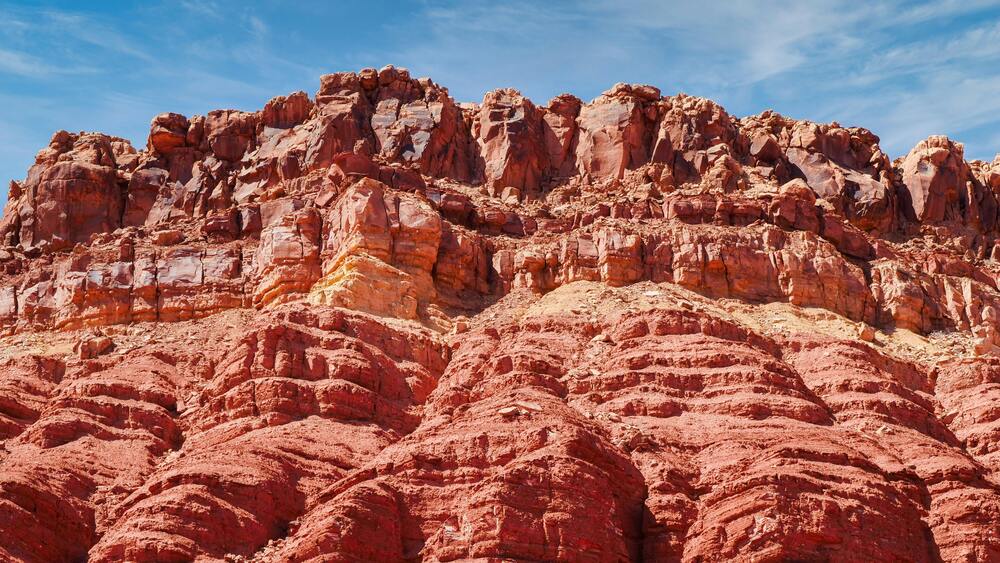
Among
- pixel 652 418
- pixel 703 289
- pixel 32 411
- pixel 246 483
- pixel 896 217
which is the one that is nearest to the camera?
pixel 246 483

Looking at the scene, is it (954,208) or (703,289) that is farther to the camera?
(954,208)

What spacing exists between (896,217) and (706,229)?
2329cm

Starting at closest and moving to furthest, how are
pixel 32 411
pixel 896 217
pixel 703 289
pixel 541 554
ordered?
Answer: 1. pixel 541 554
2. pixel 32 411
3. pixel 703 289
4. pixel 896 217

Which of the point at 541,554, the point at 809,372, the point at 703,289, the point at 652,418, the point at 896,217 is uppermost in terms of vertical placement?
the point at 896,217

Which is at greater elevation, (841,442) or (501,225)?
(501,225)

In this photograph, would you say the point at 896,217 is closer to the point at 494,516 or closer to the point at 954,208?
the point at 954,208

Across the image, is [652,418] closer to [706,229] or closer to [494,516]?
[494,516]

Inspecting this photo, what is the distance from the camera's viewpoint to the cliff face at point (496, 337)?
5606 cm

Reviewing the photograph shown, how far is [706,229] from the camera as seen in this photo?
8806cm

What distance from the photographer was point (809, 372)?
7231 cm

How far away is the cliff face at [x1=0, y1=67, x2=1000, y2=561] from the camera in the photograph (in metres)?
56.1

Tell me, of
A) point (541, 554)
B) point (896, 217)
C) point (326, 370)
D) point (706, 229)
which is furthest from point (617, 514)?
point (896, 217)

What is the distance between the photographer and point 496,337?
74.1m

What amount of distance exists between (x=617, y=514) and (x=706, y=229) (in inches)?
1354
